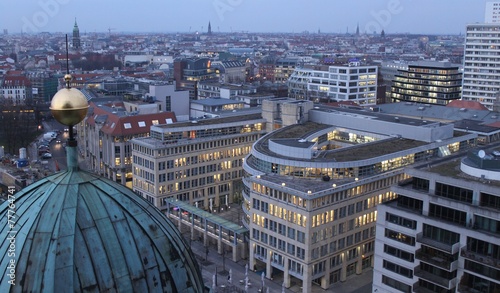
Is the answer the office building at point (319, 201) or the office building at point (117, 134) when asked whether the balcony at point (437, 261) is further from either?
the office building at point (117, 134)

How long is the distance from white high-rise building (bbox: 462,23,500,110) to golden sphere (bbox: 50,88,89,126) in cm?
16348

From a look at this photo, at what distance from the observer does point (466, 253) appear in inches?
1908

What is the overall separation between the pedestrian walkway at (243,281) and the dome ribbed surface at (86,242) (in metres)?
49.1

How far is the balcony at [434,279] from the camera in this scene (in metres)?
49.5

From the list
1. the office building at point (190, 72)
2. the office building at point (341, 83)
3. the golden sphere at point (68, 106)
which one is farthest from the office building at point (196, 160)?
the office building at point (190, 72)

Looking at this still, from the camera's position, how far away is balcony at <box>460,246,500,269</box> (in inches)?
1824

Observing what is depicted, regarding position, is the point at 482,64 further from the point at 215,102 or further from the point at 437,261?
the point at 437,261

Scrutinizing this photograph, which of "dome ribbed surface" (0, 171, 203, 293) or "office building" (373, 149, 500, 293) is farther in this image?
"office building" (373, 149, 500, 293)

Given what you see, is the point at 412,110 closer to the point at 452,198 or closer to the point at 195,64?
the point at 452,198

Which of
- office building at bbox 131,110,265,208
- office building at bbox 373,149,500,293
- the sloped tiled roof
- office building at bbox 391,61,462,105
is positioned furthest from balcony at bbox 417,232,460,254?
office building at bbox 391,61,462,105

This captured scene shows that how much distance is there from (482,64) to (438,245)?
129935mm

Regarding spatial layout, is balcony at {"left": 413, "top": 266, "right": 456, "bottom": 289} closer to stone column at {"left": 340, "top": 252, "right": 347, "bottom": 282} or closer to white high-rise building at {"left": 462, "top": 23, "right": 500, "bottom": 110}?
stone column at {"left": 340, "top": 252, "right": 347, "bottom": 282}

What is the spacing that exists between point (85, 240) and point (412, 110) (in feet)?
368

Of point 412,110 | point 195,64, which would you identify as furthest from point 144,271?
point 195,64
